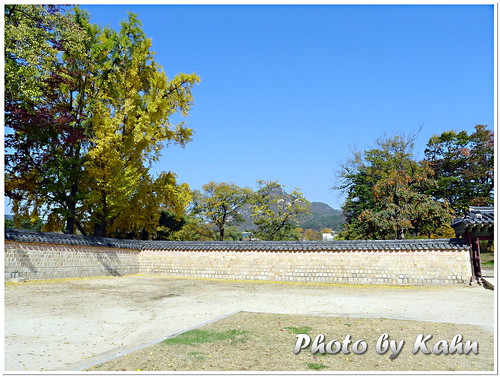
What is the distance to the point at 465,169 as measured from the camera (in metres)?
36.0

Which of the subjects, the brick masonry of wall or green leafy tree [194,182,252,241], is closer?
the brick masonry of wall

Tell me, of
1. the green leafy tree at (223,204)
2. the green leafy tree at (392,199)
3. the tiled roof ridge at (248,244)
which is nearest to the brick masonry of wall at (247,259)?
the tiled roof ridge at (248,244)

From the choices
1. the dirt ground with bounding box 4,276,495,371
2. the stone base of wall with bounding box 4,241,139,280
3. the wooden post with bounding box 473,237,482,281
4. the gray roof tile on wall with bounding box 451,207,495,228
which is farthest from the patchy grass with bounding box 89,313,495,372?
the stone base of wall with bounding box 4,241,139,280

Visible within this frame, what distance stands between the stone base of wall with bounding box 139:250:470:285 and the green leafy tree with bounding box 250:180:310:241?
12544 mm

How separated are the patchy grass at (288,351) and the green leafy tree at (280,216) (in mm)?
24509

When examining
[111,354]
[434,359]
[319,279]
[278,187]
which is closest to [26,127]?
[319,279]

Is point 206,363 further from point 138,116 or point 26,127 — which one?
point 138,116

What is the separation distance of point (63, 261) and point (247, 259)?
26.4ft

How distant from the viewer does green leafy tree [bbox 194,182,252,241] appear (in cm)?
3538

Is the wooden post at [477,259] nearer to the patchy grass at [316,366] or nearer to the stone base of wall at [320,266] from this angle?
the stone base of wall at [320,266]

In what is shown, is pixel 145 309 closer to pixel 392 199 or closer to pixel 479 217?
pixel 479 217

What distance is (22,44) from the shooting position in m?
14.5

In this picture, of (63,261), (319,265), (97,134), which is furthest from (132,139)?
(319,265)

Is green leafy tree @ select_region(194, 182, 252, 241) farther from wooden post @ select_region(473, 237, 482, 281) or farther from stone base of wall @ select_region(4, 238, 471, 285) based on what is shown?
wooden post @ select_region(473, 237, 482, 281)
